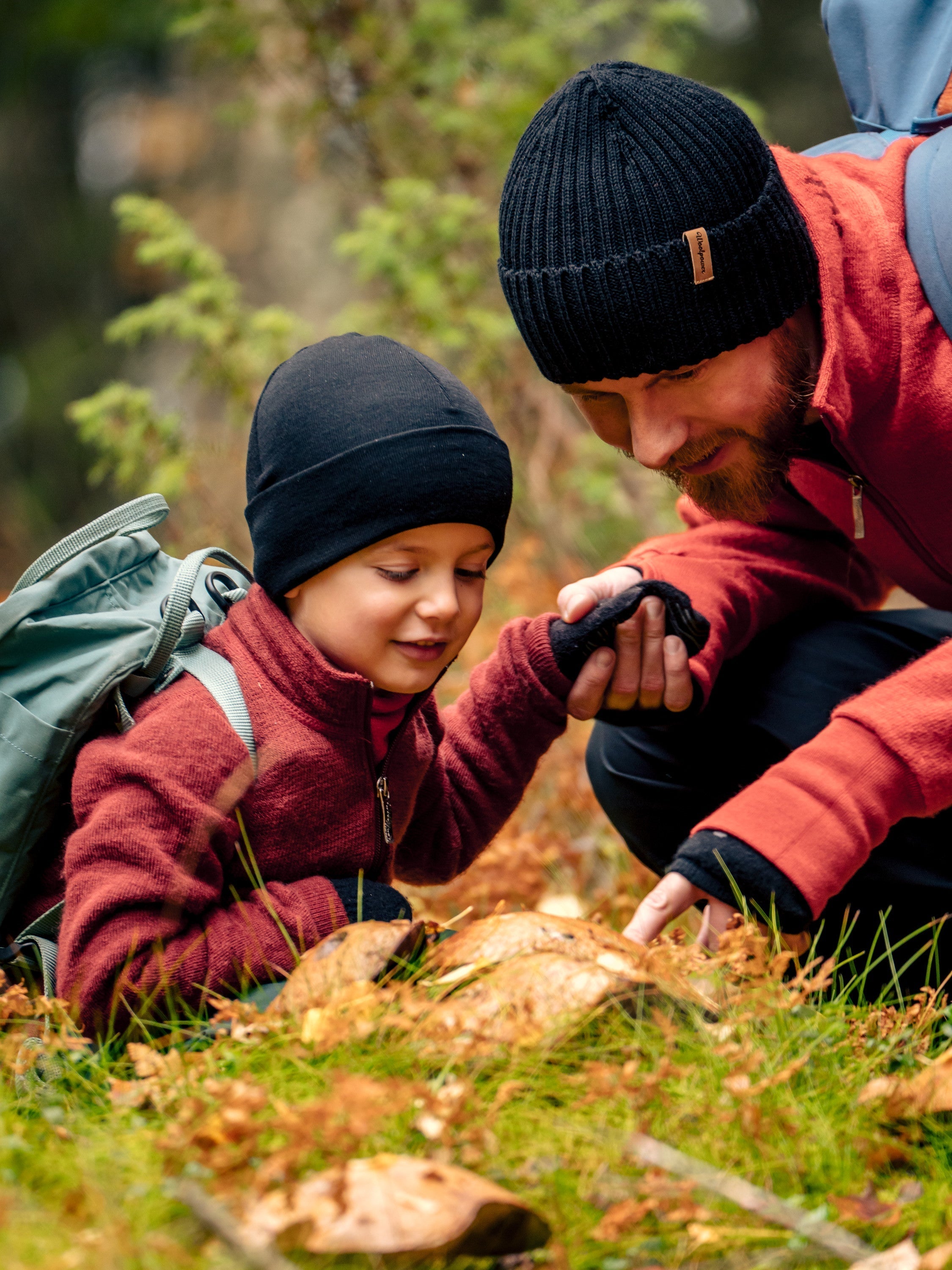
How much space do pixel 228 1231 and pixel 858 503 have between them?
2028mm

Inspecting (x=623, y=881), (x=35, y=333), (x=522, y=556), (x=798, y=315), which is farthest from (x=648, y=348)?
(x=35, y=333)

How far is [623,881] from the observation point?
10.9 feet

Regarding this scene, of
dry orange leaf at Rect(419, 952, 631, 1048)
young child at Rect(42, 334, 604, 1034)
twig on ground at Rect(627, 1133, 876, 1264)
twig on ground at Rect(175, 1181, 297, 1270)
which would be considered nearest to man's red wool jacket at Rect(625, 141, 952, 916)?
dry orange leaf at Rect(419, 952, 631, 1048)

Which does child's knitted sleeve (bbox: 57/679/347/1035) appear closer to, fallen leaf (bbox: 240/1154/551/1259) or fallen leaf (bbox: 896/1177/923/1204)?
fallen leaf (bbox: 240/1154/551/1259)

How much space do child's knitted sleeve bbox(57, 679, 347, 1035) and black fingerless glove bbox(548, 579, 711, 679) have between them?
29.7 inches

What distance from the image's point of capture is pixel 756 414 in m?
2.55

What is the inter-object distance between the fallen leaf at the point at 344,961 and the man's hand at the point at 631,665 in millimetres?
814

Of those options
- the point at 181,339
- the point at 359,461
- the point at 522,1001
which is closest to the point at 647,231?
the point at 359,461

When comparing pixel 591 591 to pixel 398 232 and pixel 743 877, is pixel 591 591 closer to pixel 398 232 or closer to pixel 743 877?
pixel 743 877

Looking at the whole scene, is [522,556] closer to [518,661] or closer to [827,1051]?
[518,661]

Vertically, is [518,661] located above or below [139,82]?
below

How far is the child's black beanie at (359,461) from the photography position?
2230mm

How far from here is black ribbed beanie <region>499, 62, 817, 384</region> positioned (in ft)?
7.69

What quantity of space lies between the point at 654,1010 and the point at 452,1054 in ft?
1.02
